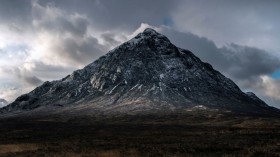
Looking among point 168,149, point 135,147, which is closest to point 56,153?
point 135,147

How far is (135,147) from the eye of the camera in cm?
6009

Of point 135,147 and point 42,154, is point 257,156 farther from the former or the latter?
point 42,154

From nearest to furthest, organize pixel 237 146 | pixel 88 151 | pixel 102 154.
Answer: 1. pixel 102 154
2. pixel 88 151
3. pixel 237 146

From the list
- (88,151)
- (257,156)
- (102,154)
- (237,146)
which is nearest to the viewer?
(257,156)

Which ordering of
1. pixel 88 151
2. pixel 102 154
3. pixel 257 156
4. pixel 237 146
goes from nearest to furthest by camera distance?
pixel 257 156 < pixel 102 154 < pixel 88 151 < pixel 237 146

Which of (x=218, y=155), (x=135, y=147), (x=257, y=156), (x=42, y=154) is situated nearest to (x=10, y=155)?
(x=42, y=154)

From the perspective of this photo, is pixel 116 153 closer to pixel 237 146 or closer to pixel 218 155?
pixel 218 155

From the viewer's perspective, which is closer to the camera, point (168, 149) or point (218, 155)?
point (218, 155)

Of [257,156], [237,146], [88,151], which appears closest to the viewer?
[257,156]

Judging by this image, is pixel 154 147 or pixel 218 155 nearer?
pixel 218 155

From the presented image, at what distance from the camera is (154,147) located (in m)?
59.7

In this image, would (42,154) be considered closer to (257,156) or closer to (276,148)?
(257,156)

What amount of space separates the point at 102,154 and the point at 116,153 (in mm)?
1849

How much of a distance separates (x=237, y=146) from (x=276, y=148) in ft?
19.6
